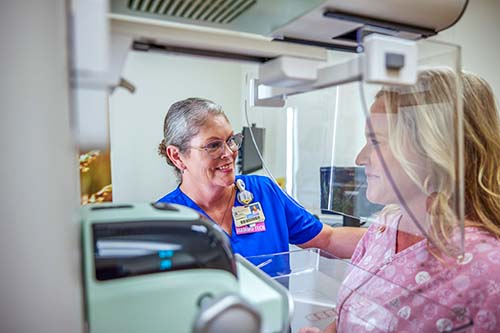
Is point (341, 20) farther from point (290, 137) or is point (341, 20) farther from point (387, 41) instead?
point (290, 137)

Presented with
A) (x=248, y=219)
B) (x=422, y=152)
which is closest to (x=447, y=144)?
(x=422, y=152)

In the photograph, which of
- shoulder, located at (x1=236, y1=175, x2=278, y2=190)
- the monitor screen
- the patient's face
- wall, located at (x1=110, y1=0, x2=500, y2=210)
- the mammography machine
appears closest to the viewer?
the mammography machine

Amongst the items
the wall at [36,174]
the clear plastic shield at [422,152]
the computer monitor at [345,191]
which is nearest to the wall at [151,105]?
the wall at [36,174]

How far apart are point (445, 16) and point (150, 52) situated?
559mm

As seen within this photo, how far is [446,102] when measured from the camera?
2.77 ft

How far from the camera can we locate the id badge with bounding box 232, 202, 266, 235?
1.55m

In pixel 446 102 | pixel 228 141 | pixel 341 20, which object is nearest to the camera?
pixel 341 20

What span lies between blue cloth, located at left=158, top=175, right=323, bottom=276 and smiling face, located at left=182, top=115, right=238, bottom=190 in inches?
4.5

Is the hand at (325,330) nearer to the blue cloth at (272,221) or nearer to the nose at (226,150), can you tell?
the blue cloth at (272,221)

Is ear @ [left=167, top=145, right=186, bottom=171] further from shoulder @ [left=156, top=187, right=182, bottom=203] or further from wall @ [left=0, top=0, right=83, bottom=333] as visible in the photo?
wall @ [left=0, top=0, right=83, bottom=333]

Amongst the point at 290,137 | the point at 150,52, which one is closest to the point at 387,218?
the point at 290,137

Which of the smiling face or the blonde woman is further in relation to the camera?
the smiling face

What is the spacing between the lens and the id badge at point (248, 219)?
61.0 inches

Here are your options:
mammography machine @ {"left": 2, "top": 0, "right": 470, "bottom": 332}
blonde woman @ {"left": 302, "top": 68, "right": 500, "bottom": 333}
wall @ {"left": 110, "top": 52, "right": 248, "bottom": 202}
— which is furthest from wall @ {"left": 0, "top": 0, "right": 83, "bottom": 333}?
blonde woman @ {"left": 302, "top": 68, "right": 500, "bottom": 333}
